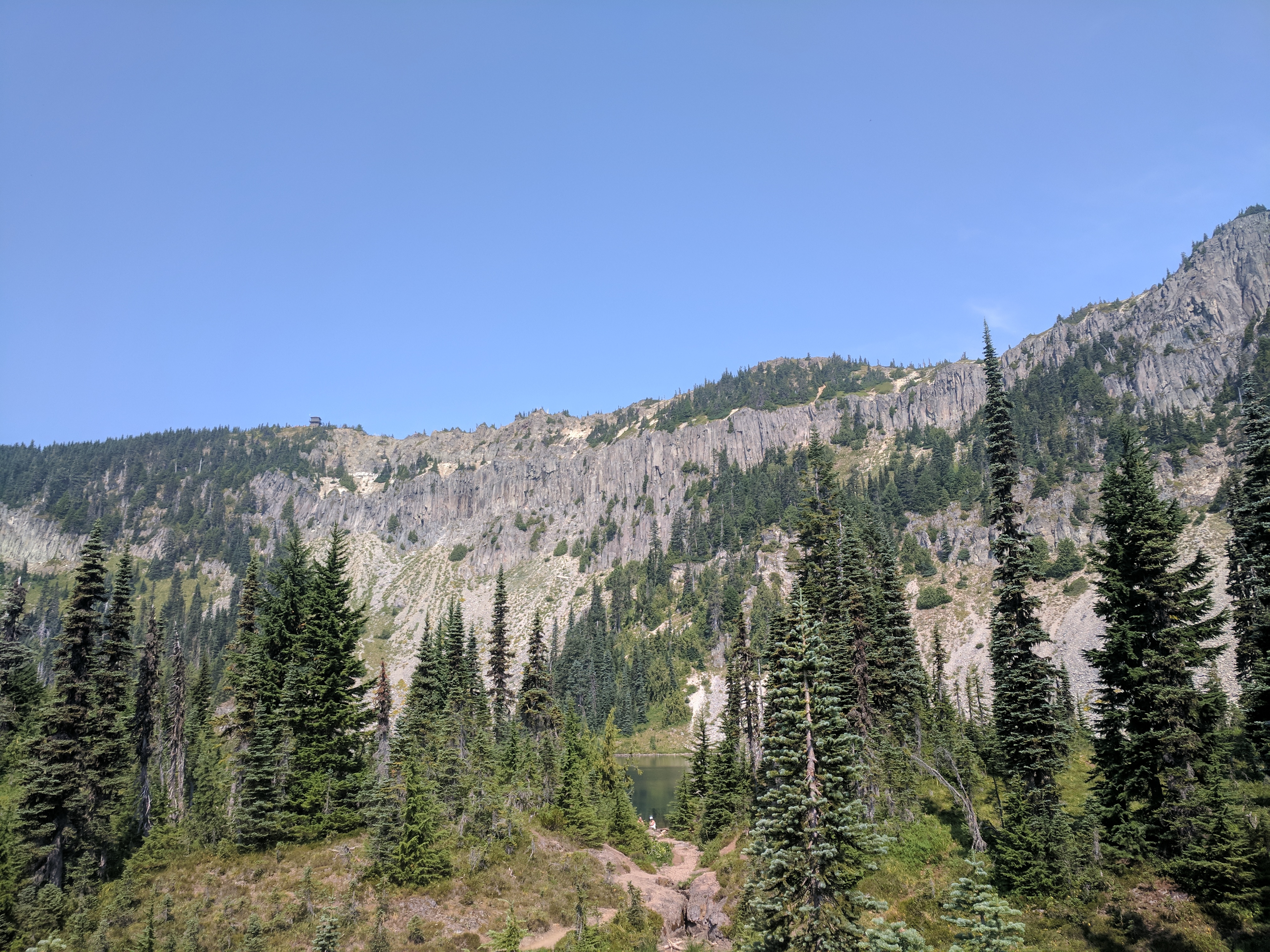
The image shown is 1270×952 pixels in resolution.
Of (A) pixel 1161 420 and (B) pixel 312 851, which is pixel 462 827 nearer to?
(B) pixel 312 851

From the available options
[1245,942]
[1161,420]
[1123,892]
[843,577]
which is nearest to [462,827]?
[843,577]

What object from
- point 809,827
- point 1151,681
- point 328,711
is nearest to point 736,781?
point 328,711

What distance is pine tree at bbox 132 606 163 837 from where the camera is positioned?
4919cm

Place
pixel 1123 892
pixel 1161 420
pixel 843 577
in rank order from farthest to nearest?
pixel 1161 420
pixel 843 577
pixel 1123 892

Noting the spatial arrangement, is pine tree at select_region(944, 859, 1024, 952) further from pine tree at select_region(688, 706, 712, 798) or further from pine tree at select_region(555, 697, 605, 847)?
pine tree at select_region(688, 706, 712, 798)

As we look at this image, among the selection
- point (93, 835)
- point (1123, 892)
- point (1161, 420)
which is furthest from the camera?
point (1161, 420)

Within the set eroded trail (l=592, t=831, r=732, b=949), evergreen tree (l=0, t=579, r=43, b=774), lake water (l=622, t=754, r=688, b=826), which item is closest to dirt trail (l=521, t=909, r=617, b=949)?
eroded trail (l=592, t=831, r=732, b=949)

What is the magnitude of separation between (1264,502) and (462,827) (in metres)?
40.1

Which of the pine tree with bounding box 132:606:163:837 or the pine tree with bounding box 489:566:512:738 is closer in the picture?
the pine tree with bounding box 132:606:163:837

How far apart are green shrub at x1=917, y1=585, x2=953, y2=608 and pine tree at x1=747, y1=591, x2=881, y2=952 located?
150m

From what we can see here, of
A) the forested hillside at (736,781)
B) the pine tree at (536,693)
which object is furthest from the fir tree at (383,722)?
the pine tree at (536,693)

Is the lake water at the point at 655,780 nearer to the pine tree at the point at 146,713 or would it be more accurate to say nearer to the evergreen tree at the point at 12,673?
the pine tree at the point at 146,713

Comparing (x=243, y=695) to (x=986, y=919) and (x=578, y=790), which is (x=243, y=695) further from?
(x=986, y=919)

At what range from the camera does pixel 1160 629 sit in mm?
23781
